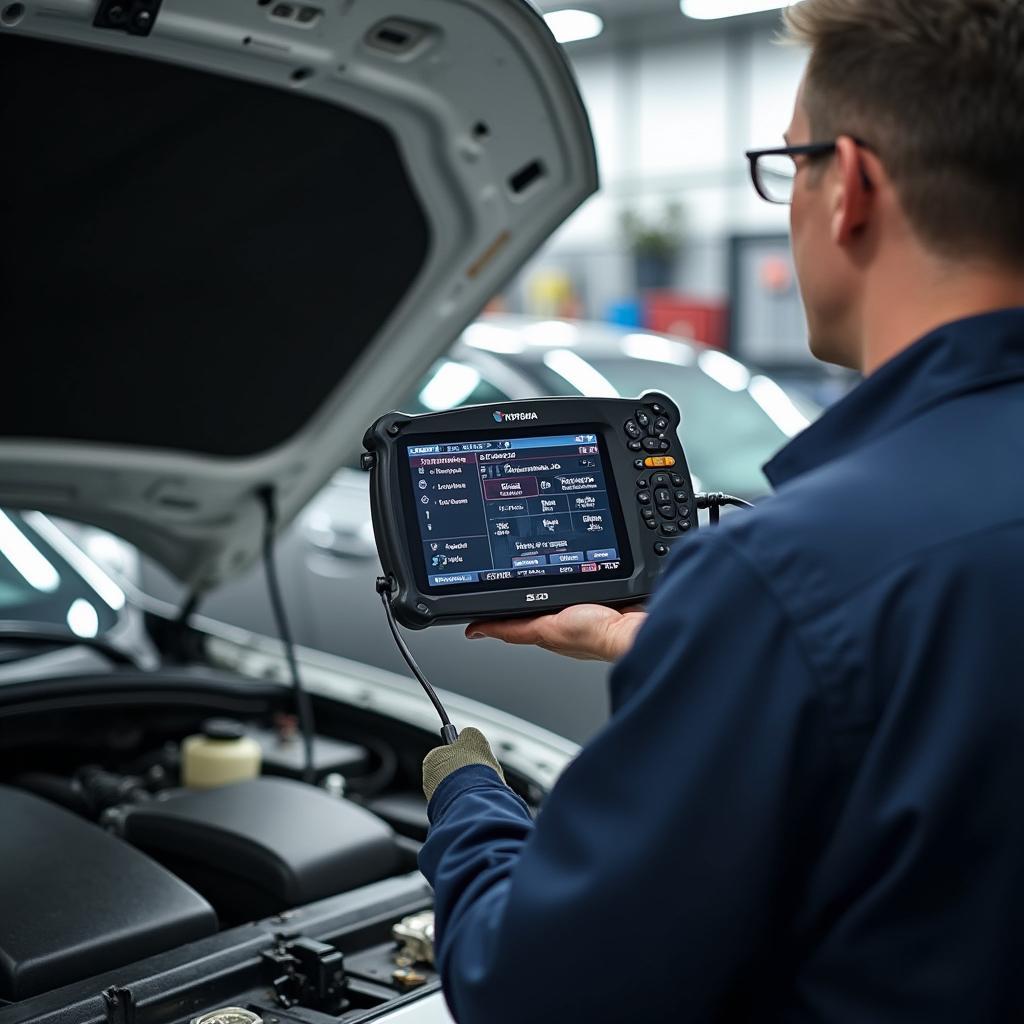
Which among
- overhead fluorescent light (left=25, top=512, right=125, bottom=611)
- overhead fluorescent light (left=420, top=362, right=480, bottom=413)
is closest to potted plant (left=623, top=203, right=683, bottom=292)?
overhead fluorescent light (left=420, top=362, right=480, bottom=413)

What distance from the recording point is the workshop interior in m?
1.46

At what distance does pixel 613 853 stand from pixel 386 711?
154 cm

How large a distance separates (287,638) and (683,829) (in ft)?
5.18

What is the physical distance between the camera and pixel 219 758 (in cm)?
209

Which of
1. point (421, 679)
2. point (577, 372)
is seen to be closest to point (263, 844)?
point (421, 679)

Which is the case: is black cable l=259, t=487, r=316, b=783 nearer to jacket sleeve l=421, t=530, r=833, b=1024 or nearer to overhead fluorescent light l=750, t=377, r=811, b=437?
jacket sleeve l=421, t=530, r=833, b=1024

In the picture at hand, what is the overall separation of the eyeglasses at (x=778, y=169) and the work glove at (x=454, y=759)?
0.54m

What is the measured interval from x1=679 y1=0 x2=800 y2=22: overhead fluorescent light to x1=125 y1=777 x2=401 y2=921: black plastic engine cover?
9210 mm

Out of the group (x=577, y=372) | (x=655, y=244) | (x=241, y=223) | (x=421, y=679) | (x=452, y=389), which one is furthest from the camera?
(x=655, y=244)

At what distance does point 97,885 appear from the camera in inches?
61.2

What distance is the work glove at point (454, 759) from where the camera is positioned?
45.4 inches

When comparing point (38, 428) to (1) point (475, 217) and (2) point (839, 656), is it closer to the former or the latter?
(1) point (475, 217)

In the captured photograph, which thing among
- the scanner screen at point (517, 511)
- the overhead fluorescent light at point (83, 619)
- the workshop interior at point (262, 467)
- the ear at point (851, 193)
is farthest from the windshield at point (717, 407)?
the ear at point (851, 193)

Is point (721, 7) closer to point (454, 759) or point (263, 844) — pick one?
point (263, 844)
